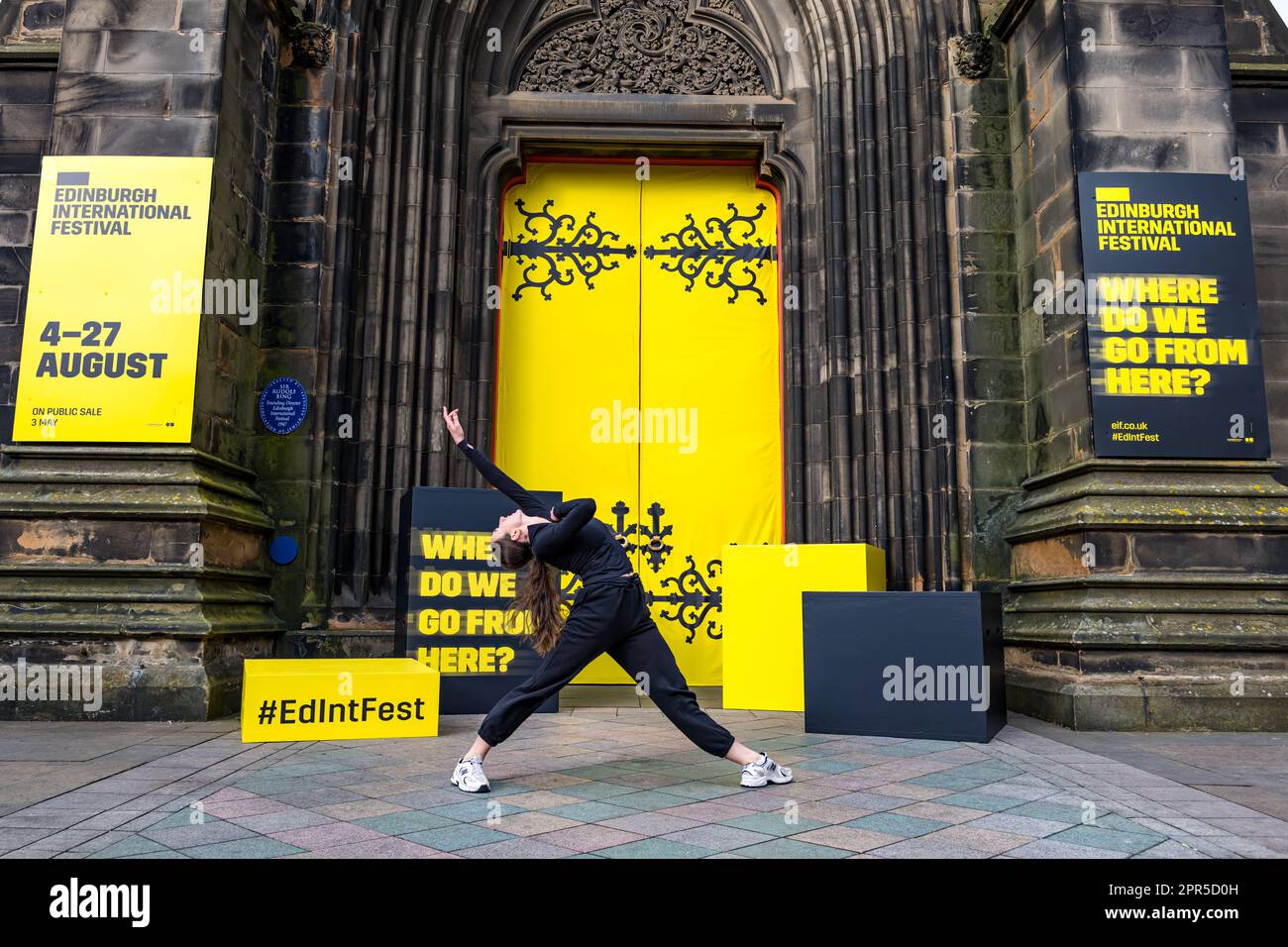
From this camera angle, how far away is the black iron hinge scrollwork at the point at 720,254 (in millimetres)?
8672

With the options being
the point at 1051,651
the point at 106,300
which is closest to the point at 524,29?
the point at 106,300

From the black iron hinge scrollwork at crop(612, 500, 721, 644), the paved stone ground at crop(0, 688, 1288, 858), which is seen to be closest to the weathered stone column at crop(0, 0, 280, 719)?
the paved stone ground at crop(0, 688, 1288, 858)

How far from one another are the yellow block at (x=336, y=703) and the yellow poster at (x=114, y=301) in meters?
1.97

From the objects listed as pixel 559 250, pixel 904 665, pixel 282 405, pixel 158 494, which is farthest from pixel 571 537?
pixel 559 250

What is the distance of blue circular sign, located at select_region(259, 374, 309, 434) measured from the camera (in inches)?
280

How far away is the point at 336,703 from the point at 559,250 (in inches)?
196

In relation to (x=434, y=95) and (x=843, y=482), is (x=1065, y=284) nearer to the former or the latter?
(x=843, y=482)

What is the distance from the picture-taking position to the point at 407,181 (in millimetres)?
7840

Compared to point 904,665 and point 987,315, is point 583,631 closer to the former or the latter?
point 904,665

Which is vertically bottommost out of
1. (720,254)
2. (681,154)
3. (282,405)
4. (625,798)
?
(625,798)

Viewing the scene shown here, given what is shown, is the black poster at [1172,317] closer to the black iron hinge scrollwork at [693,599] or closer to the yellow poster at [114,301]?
the black iron hinge scrollwork at [693,599]

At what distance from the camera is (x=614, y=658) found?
3.90 meters

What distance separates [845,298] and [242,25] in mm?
5100

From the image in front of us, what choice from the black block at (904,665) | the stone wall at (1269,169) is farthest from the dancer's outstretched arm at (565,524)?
the stone wall at (1269,169)
